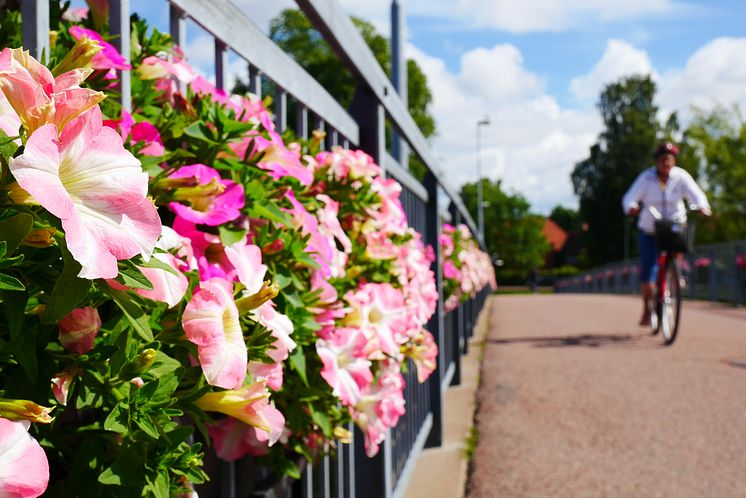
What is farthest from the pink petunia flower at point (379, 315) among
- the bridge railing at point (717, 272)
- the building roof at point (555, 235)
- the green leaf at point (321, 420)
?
the building roof at point (555, 235)

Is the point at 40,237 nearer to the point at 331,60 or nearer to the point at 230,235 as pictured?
the point at 230,235

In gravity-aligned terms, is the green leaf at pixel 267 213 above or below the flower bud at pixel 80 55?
below

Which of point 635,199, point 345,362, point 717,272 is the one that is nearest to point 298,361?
point 345,362

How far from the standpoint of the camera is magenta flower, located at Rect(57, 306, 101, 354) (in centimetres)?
83

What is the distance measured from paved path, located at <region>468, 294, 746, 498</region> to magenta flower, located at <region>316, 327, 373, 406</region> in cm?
215

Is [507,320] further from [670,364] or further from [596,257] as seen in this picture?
[596,257]

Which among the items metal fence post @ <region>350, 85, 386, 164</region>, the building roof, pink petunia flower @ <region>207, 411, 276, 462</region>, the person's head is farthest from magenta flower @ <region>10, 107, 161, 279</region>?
the building roof

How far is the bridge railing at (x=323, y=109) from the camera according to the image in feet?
4.53

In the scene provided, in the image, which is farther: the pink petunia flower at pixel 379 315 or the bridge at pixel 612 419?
the bridge at pixel 612 419

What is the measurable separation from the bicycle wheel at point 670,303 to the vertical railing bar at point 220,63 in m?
7.29

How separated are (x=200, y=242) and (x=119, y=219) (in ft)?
1.64

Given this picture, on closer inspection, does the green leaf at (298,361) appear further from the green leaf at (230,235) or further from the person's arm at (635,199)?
the person's arm at (635,199)

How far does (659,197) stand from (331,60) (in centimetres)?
2781

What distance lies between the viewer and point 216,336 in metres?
0.88
